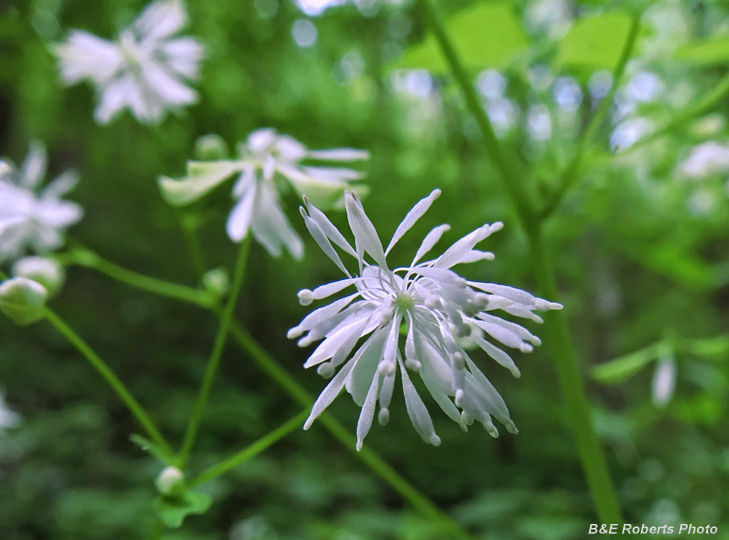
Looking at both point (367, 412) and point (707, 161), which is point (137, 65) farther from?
point (707, 161)

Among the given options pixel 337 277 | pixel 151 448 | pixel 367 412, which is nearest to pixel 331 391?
pixel 367 412

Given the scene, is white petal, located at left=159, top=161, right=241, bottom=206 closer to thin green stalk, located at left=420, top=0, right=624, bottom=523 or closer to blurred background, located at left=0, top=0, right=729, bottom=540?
thin green stalk, located at left=420, top=0, right=624, bottom=523

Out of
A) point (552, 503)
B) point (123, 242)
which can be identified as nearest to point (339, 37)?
point (123, 242)

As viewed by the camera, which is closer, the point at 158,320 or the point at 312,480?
the point at 312,480

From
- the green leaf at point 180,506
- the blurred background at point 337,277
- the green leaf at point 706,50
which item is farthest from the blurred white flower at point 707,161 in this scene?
the green leaf at point 180,506

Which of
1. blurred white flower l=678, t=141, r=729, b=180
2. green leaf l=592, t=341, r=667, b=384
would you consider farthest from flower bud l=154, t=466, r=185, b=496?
blurred white flower l=678, t=141, r=729, b=180

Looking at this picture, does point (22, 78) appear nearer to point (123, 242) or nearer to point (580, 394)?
point (123, 242)
